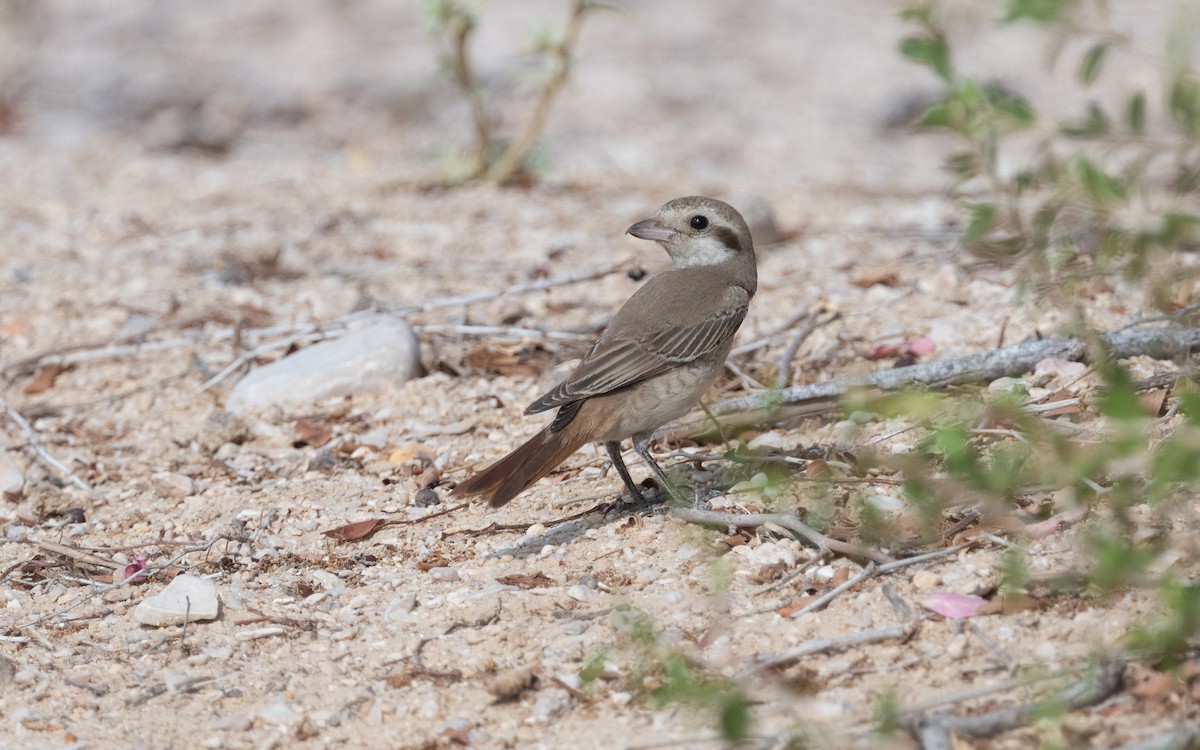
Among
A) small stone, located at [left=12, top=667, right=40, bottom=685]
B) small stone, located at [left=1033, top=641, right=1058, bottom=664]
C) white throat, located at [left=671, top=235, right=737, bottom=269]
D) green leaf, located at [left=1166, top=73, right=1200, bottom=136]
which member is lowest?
small stone, located at [left=12, top=667, right=40, bottom=685]

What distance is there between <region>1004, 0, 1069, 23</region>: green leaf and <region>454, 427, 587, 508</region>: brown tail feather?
2.25 meters

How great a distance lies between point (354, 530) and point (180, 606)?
82 centimetres

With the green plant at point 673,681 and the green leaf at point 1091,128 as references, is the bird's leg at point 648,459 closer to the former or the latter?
the green plant at point 673,681

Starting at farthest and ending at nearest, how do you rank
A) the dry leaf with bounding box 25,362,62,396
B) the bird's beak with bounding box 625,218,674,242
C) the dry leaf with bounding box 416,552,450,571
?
the dry leaf with bounding box 25,362,62,396 → the bird's beak with bounding box 625,218,674,242 → the dry leaf with bounding box 416,552,450,571

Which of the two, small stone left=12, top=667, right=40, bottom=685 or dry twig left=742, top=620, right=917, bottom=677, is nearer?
dry twig left=742, top=620, right=917, bottom=677

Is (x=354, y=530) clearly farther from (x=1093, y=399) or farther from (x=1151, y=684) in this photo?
(x=1151, y=684)

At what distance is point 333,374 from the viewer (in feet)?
21.5

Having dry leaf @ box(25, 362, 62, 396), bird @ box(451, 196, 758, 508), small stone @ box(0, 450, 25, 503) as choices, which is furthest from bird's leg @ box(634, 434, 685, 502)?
dry leaf @ box(25, 362, 62, 396)

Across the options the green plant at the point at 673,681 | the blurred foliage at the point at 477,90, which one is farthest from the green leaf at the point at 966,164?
the blurred foliage at the point at 477,90

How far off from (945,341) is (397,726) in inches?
143

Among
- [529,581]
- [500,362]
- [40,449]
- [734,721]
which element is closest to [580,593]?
[529,581]

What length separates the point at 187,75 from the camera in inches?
508

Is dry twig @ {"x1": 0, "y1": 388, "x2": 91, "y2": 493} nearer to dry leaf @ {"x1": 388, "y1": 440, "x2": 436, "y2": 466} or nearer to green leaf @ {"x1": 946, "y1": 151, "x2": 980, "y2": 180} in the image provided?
dry leaf @ {"x1": 388, "y1": 440, "x2": 436, "y2": 466}

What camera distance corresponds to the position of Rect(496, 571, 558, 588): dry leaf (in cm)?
460
